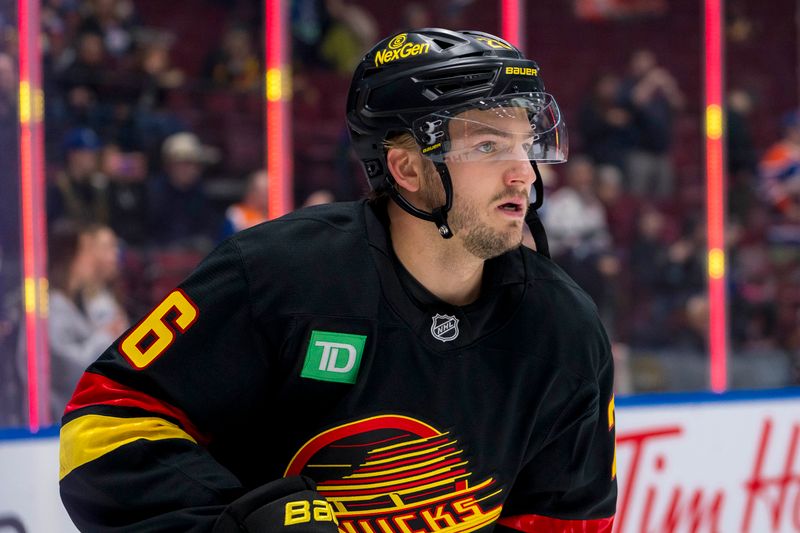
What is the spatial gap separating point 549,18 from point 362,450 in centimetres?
366

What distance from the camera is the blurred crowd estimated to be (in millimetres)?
3957

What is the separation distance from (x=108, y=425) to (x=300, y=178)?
3.08 metres

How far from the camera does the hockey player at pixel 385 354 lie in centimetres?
137

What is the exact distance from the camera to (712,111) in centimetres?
502

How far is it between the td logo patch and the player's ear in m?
0.26

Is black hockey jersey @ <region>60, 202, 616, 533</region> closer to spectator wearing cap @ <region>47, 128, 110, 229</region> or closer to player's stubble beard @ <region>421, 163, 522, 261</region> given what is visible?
player's stubble beard @ <region>421, 163, 522, 261</region>

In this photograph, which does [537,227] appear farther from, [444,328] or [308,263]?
[308,263]

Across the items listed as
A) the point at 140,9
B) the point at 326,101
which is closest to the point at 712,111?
the point at 326,101

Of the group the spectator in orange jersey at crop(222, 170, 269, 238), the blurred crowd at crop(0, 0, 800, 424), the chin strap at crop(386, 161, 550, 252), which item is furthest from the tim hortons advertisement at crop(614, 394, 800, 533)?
the spectator in orange jersey at crop(222, 170, 269, 238)

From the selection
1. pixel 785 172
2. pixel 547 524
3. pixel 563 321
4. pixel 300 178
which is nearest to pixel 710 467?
pixel 547 524

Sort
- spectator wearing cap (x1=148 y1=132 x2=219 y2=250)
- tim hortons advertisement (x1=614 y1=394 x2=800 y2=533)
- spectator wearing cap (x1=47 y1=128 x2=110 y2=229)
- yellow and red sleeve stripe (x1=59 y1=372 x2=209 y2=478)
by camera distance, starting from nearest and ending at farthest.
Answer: yellow and red sleeve stripe (x1=59 y1=372 x2=209 y2=478) → tim hortons advertisement (x1=614 y1=394 x2=800 y2=533) → spectator wearing cap (x1=47 y1=128 x2=110 y2=229) → spectator wearing cap (x1=148 y1=132 x2=219 y2=250)

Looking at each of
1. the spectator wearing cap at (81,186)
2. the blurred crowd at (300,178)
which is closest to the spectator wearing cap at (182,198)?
the blurred crowd at (300,178)

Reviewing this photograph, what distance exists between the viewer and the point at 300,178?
439 cm

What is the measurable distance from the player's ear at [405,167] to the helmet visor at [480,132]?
7 centimetres
